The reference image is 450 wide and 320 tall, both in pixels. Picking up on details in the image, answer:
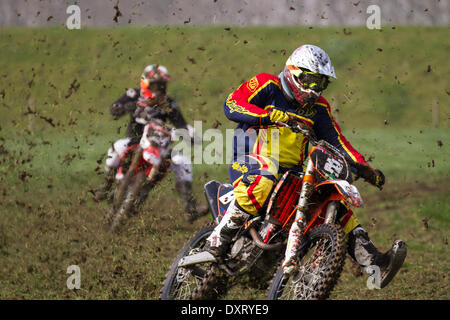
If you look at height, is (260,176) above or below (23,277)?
above

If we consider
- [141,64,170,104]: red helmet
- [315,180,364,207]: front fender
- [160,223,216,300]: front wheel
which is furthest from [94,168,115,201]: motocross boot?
[315,180,364,207]: front fender

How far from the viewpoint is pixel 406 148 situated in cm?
2169

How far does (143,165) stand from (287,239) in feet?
16.2

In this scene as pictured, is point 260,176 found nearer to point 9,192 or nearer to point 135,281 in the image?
point 135,281

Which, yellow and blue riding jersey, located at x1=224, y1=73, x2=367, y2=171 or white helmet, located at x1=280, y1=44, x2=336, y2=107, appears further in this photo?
yellow and blue riding jersey, located at x1=224, y1=73, x2=367, y2=171

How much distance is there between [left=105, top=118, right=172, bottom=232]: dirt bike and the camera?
990 cm

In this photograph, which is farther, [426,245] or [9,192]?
[9,192]

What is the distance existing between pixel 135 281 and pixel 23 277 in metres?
1.54

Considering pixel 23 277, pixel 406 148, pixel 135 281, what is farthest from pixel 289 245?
pixel 406 148

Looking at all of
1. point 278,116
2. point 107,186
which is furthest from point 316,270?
point 107,186

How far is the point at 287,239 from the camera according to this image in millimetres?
5691

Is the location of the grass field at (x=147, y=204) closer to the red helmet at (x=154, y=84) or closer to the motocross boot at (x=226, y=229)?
the red helmet at (x=154, y=84)

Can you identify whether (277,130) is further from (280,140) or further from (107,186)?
(107,186)

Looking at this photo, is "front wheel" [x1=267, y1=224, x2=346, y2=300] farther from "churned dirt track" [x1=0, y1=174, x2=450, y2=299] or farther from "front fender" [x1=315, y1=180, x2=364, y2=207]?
"churned dirt track" [x1=0, y1=174, x2=450, y2=299]
